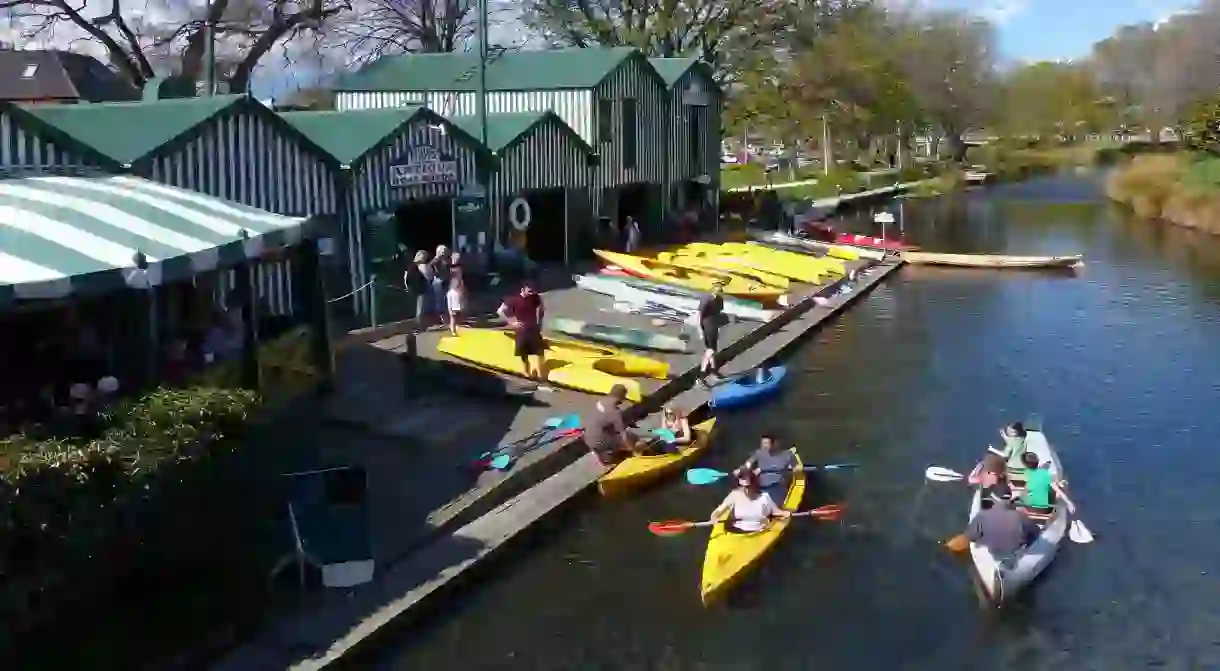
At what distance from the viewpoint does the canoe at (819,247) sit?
4156 centimetres

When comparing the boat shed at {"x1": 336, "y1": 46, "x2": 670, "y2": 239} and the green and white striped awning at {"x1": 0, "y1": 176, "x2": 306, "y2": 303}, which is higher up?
the boat shed at {"x1": 336, "y1": 46, "x2": 670, "y2": 239}

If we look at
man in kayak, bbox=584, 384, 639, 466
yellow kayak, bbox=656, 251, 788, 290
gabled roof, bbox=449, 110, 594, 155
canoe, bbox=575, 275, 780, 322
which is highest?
gabled roof, bbox=449, 110, 594, 155

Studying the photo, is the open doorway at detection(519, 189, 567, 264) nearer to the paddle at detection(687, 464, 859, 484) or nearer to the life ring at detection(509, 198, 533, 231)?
the life ring at detection(509, 198, 533, 231)

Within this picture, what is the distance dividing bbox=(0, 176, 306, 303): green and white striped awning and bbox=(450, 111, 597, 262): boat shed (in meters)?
14.0

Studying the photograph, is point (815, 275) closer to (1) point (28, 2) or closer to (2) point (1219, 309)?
(2) point (1219, 309)

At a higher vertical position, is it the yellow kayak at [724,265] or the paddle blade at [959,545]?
the yellow kayak at [724,265]

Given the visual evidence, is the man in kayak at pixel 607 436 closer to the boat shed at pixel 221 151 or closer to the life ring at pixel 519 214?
the boat shed at pixel 221 151

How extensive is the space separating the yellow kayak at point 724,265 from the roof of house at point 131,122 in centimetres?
1490

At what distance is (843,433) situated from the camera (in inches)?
803

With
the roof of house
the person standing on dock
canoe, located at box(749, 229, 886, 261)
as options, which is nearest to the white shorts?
the person standing on dock

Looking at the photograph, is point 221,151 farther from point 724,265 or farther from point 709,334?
point 724,265

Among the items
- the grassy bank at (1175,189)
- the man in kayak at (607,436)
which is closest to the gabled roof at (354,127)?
the man in kayak at (607,436)

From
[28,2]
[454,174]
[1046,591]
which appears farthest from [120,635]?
[28,2]

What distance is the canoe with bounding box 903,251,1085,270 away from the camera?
132 feet
